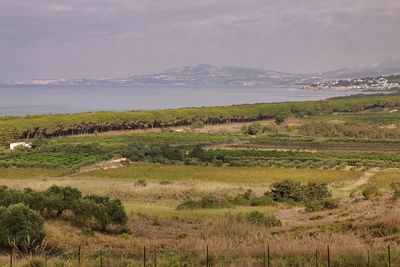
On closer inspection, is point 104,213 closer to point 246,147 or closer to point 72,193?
point 72,193

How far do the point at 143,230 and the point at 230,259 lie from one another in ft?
33.7

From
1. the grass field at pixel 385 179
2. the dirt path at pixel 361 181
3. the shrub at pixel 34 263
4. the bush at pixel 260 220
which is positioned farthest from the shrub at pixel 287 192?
the shrub at pixel 34 263

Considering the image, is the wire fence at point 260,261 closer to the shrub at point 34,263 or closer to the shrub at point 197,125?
the shrub at point 34,263

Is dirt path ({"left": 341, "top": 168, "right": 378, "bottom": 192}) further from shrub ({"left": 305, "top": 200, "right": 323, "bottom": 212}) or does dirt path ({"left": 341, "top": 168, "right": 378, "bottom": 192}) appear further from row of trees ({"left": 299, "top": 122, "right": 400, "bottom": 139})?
row of trees ({"left": 299, "top": 122, "right": 400, "bottom": 139})

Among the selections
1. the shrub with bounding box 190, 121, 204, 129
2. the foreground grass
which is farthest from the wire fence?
the shrub with bounding box 190, 121, 204, 129

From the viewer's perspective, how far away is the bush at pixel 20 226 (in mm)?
16719

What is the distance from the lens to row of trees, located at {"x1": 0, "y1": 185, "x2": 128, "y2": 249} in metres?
17.3

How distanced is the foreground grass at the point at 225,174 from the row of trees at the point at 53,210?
70.7 ft

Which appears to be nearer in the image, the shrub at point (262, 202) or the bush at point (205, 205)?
the bush at point (205, 205)

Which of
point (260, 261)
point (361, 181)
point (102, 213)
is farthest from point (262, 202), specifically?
point (260, 261)

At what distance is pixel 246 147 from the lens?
72875 millimetres

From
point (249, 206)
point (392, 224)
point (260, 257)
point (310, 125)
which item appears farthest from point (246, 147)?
point (260, 257)

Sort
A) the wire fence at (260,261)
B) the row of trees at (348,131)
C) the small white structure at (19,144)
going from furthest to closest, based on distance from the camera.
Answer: the row of trees at (348,131) → the small white structure at (19,144) → the wire fence at (260,261)

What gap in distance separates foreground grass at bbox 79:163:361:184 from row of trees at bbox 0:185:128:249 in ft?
70.7
